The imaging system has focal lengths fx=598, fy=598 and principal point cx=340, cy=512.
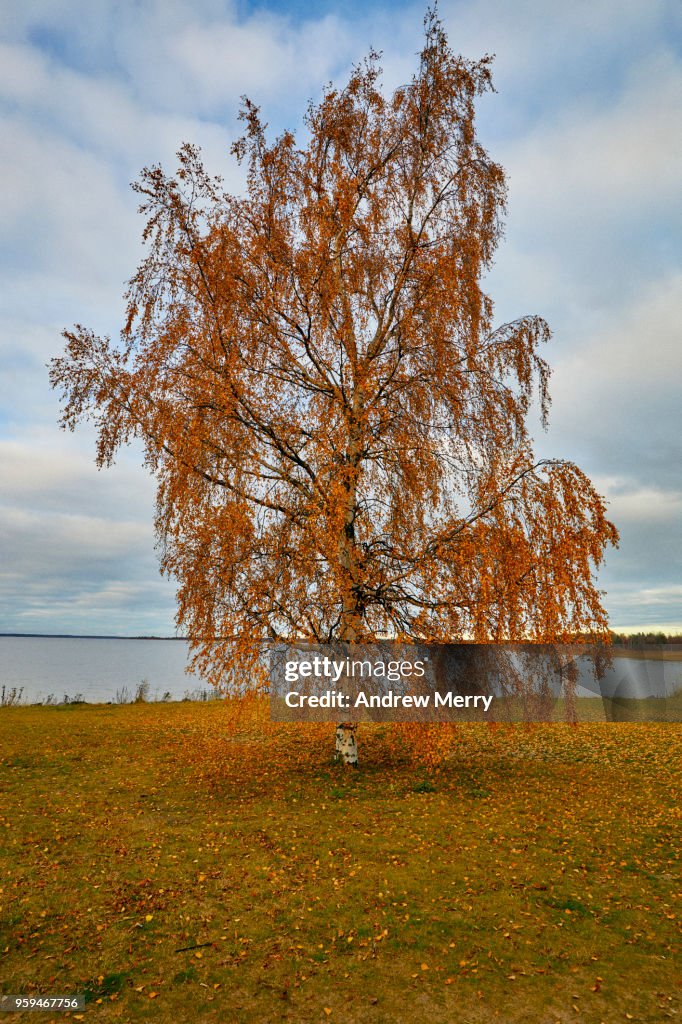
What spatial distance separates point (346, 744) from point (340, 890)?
5.96 m

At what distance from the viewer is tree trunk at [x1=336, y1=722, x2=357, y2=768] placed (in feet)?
43.4

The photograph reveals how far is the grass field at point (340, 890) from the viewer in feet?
18.1

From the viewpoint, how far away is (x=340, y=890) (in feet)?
24.4

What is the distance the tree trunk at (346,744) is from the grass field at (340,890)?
46 centimetres

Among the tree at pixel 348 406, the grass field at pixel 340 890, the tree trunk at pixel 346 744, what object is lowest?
the grass field at pixel 340 890

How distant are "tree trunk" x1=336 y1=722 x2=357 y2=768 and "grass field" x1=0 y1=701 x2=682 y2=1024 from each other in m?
0.46

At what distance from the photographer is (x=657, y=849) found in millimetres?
9016

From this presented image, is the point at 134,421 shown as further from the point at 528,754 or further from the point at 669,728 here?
the point at 669,728

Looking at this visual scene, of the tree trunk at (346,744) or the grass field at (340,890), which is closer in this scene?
the grass field at (340,890)

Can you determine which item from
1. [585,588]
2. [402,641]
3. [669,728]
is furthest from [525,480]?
[669,728]

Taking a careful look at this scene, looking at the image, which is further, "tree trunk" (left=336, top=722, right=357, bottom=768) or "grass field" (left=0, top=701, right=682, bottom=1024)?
"tree trunk" (left=336, top=722, right=357, bottom=768)

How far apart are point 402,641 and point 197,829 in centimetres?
444

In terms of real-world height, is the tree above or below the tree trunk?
above

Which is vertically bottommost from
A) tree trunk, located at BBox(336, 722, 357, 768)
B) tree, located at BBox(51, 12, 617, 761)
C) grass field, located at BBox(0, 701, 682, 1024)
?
grass field, located at BBox(0, 701, 682, 1024)
